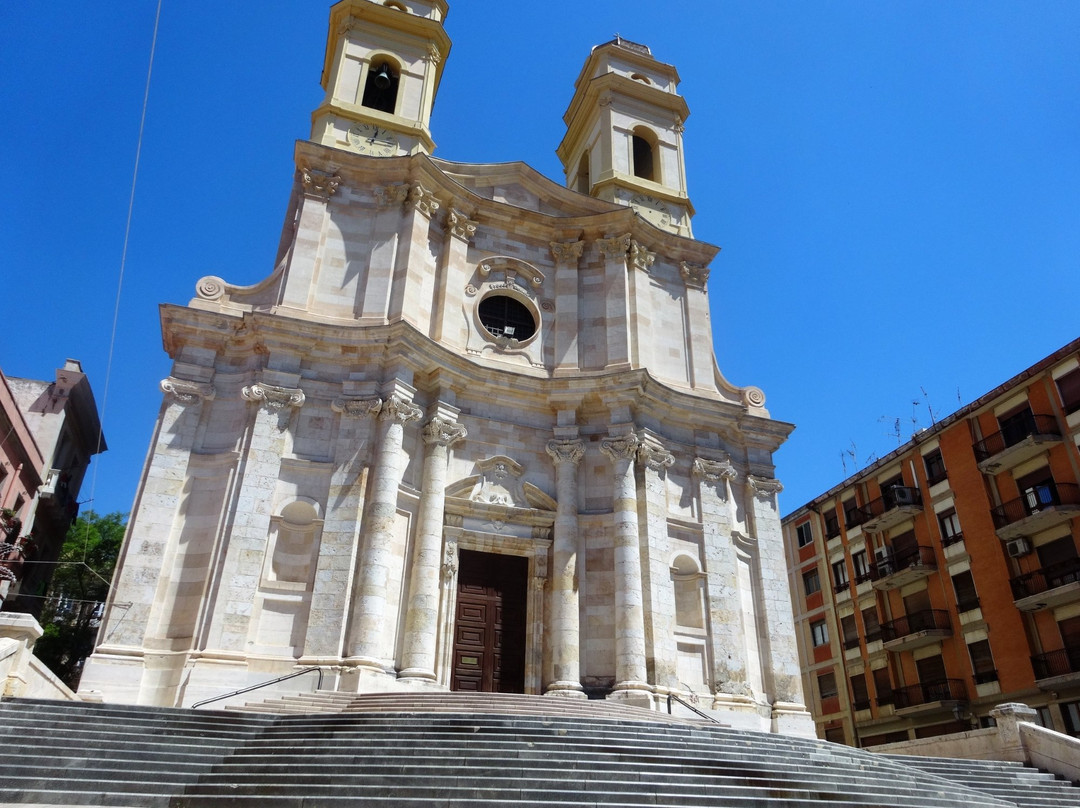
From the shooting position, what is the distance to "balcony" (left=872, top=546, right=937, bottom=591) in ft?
98.5

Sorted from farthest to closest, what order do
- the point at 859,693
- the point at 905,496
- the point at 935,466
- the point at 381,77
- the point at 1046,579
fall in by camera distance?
the point at 859,693
the point at 905,496
the point at 935,466
the point at 1046,579
the point at 381,77

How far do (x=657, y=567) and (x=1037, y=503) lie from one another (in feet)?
50.5

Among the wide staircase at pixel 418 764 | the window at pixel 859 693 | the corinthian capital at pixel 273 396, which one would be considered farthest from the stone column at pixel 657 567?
the window at pixel 859 693

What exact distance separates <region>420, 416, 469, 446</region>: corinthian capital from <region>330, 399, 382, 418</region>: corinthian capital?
1.32 m

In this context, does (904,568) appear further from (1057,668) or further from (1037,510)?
(1057,668)

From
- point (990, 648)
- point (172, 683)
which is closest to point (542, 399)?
point (172, 683)

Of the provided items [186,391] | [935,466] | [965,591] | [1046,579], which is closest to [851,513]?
[935,466]

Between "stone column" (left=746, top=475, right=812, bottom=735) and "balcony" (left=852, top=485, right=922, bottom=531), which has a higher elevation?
"balcony" (left=852, top=485, right=922, bottom=531)

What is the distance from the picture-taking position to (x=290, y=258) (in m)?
18.9

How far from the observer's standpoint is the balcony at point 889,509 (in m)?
31.2

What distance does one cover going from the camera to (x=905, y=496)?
3148 cm

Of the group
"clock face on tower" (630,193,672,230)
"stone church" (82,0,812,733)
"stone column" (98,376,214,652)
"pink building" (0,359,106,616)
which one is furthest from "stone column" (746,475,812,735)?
"pink building" (0,359,106,616)

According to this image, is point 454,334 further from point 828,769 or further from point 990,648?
point 990,648

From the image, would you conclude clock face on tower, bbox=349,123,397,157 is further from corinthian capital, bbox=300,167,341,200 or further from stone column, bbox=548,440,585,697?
stone column, bbox=548,440,585,697
